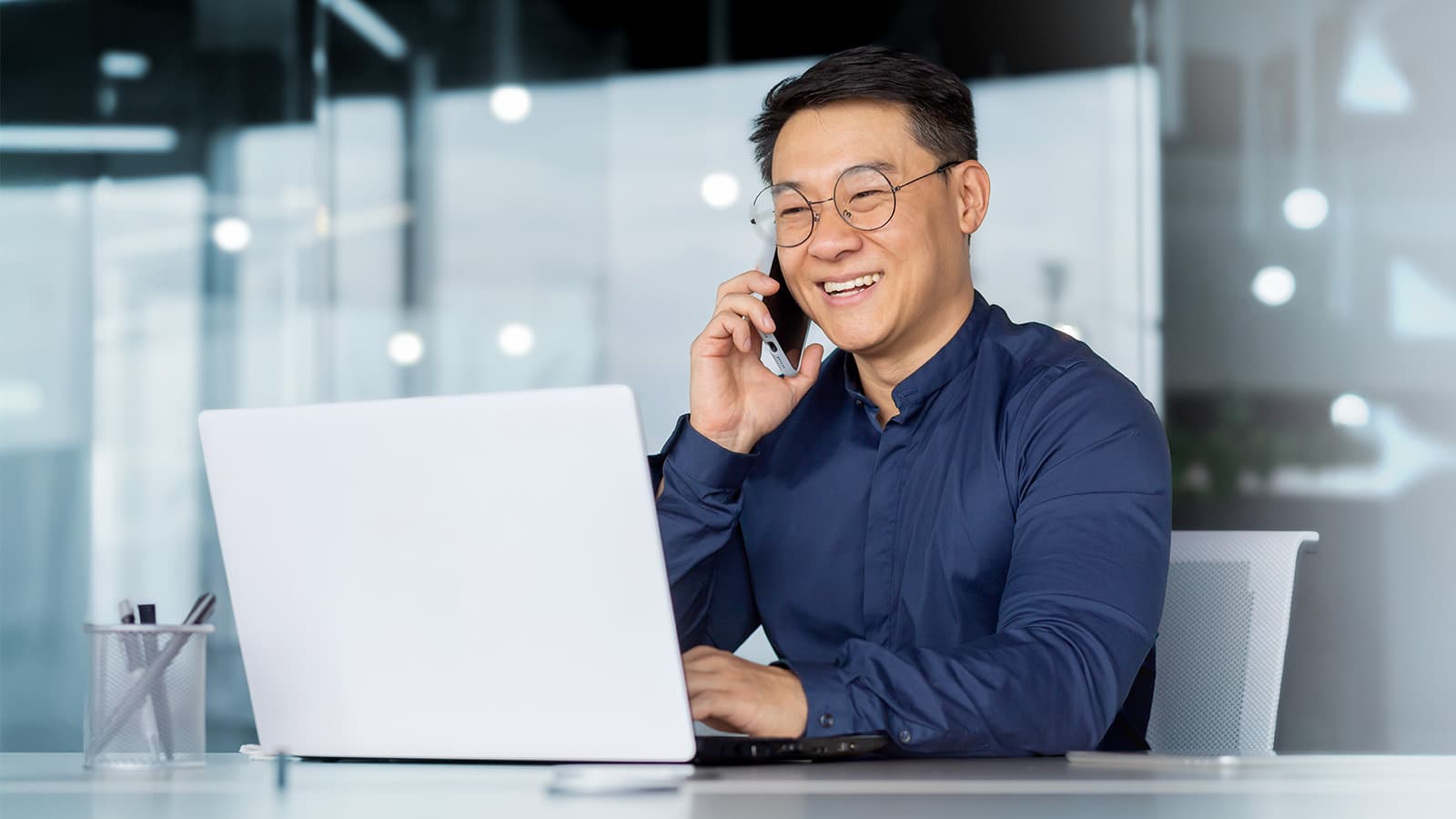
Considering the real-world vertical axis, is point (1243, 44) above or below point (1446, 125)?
above

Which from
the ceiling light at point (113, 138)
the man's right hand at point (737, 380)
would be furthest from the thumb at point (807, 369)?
the ceiling light at point (113, 138)

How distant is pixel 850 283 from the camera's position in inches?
71.7

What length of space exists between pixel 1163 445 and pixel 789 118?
25.2 inches

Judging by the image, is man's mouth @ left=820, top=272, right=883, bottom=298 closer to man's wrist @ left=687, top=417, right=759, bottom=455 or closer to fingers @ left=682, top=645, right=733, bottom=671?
man's wrist @ left=687, top=417, right=759, bottom=455

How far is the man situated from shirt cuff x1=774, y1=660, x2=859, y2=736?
0.22ft

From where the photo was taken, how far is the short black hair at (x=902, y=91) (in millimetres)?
1794

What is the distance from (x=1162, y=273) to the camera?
12.7 feet

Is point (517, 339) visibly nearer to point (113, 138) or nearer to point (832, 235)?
point (113, 138)

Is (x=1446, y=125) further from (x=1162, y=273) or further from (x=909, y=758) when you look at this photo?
(x=909, y=758)

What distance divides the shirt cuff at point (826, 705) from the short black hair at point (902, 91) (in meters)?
0.82

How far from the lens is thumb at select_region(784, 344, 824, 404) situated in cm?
176

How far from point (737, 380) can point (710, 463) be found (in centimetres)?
13

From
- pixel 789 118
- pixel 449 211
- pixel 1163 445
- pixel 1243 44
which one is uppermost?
pixel 1243 44

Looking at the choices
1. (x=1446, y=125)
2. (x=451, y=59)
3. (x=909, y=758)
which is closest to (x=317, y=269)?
(x=451, y=59)
